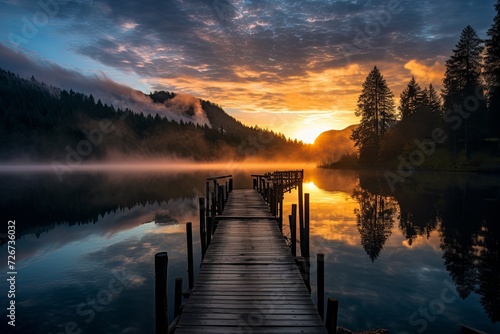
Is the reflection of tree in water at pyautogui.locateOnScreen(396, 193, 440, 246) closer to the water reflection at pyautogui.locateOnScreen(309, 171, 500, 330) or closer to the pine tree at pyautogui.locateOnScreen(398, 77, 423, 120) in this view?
the water reflection at pyautogui.locateOnScreen(309, 171, 500, 330)

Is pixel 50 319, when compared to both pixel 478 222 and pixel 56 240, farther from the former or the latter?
pixel 478 222

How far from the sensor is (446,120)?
215 feet

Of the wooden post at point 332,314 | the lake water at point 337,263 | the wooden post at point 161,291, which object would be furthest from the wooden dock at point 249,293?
the lake water at point 337,263

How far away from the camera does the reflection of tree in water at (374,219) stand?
21.1 m

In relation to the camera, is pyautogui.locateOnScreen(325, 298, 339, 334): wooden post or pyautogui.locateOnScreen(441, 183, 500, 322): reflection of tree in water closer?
pyautogui.locateOnScreen(325, 298, 339, 334): wooden post

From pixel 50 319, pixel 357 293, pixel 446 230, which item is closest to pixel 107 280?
pixel 50 319

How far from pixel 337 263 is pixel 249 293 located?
34.9ft

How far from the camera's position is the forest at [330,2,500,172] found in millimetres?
57719

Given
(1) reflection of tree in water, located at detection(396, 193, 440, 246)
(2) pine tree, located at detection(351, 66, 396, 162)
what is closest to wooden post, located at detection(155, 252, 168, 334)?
(1) reflection of tree in water, located at detection(396, 193, 440, 246)

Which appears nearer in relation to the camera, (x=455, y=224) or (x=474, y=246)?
(x=474, y=246)

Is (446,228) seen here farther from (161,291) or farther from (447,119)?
(447,119)

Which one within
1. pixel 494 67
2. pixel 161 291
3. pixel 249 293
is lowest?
pixel 249 293

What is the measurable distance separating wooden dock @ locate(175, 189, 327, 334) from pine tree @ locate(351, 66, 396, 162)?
253ft

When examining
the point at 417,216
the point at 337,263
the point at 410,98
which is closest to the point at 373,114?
the point at 410,98
